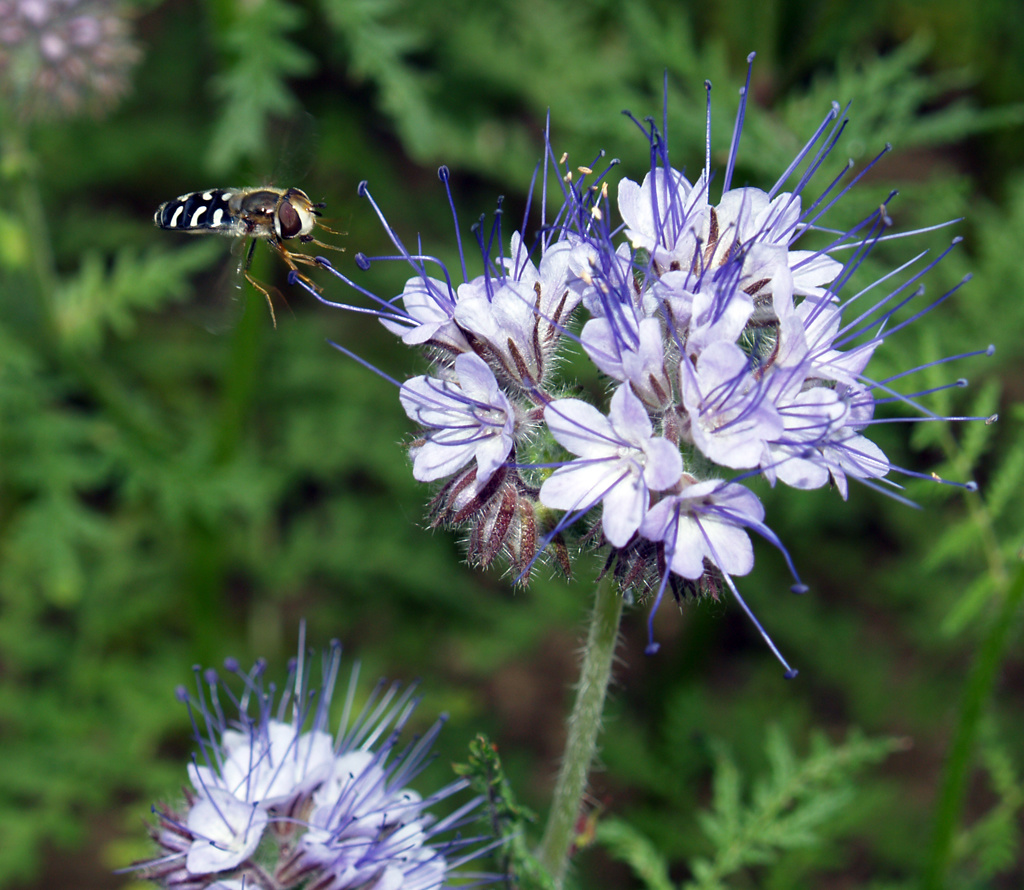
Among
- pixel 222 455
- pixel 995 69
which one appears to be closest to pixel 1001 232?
pixel 995 69

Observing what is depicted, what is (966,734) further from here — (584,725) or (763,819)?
(584,725)

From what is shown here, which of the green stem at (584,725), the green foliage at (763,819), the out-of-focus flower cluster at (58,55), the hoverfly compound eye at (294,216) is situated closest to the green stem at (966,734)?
the green foliage at (763,819)

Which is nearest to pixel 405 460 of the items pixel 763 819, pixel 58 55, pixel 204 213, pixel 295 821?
pixel 204 213

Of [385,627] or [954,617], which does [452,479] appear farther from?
[385,627]

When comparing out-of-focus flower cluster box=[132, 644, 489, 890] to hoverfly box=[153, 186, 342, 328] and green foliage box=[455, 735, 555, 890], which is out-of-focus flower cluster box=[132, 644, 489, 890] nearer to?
green foliage box=[455, 735, 555, 890]

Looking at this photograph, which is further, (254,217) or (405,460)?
(405,460)

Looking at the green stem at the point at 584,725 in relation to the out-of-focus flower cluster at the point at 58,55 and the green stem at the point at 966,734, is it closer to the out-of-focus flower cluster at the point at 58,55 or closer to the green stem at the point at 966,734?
the green stem at the point at 966,734
